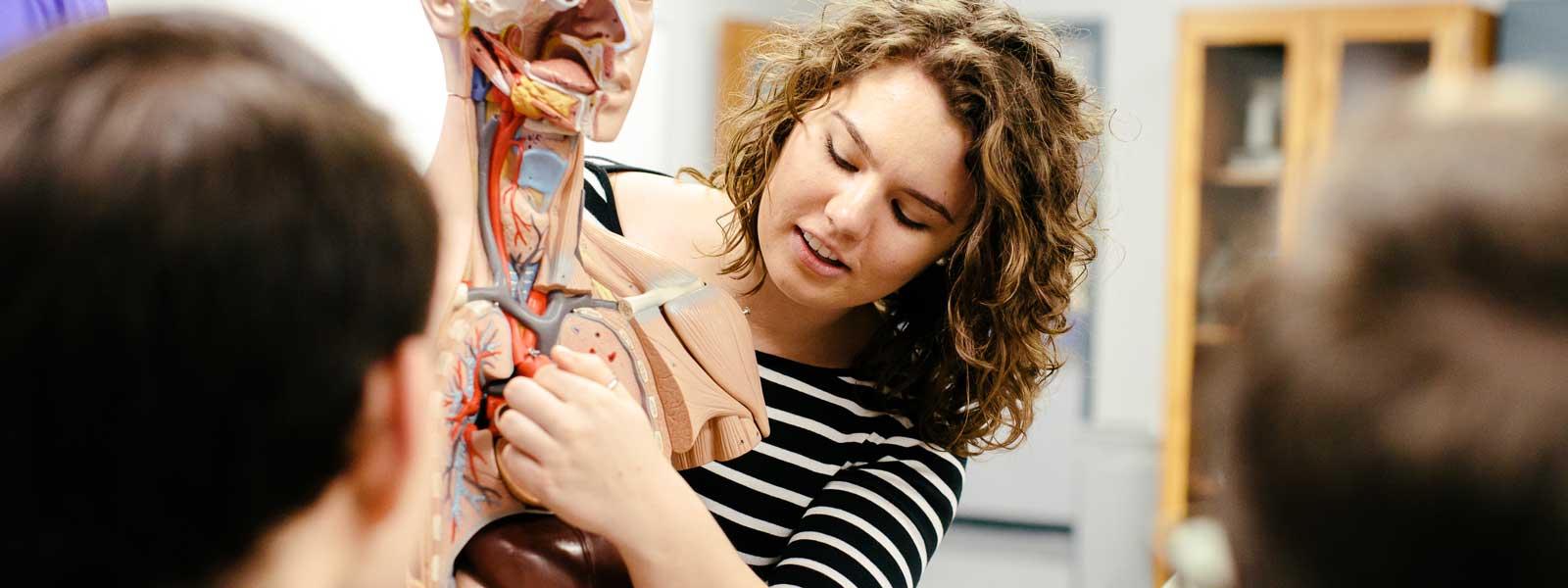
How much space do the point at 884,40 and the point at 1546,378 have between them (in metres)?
0.90

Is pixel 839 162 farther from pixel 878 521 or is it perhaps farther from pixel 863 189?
pixel 878 521

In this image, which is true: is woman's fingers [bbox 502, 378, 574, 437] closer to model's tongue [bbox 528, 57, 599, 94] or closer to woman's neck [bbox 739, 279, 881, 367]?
model's tongue [bbox 528, 57, 599, 94]

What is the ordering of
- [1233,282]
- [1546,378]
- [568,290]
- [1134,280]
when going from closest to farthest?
[1546,378] → [1233,282] → [568,290] → [1134,280]

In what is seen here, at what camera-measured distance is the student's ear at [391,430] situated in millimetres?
579

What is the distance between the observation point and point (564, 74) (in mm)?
916

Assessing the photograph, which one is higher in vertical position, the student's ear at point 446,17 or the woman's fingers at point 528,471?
the student's ear at point 446,17

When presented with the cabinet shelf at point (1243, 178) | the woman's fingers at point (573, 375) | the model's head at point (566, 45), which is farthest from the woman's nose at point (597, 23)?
the cabinet shelf at point (1243, 178)

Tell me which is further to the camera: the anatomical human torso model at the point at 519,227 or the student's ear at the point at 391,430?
the anatomical human torso model at the point at 519,227

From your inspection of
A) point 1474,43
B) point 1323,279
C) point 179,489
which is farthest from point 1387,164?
point 1474,43

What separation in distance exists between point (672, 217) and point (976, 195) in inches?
13.9

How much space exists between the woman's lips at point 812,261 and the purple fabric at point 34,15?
0.68 meters

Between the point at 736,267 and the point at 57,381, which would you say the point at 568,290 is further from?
the point at 57,381

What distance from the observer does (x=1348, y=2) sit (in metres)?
3.56

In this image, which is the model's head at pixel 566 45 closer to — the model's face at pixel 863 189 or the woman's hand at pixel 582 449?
the woman's hand at pixel 582 449
